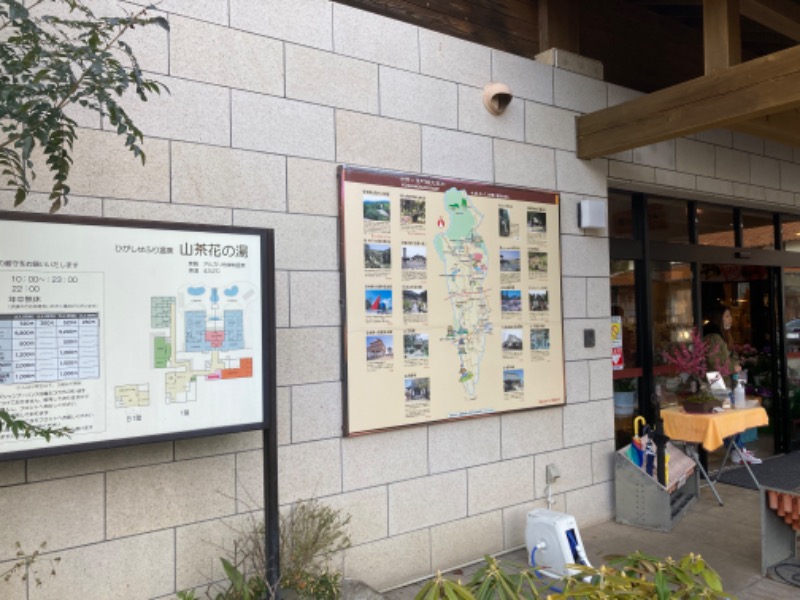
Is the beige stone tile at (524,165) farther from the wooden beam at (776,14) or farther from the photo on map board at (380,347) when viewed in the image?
the wooden beam at (776,14)

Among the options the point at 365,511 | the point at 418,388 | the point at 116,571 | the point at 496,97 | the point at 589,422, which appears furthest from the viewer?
the point at 589,422

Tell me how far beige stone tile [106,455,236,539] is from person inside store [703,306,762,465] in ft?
14.2

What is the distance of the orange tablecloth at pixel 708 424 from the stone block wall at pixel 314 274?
1.95 ft

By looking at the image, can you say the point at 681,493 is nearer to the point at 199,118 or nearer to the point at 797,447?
the point at 797,447

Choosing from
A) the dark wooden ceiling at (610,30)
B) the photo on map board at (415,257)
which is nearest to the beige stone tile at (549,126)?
the dark wooden ceiling at (610,30)

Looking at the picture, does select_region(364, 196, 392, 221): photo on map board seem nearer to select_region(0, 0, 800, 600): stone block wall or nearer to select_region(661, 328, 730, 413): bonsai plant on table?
select_region(0, 0, 800, 600): stone block wall

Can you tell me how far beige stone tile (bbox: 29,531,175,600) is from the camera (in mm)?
2938

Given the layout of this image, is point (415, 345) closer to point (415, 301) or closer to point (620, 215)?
point (415, 301)

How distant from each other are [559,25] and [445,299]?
8.07 feet

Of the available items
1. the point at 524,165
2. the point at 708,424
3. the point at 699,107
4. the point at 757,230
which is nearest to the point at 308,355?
the point at 524,165

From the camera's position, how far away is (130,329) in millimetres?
2854

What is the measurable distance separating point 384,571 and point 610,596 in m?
2.58

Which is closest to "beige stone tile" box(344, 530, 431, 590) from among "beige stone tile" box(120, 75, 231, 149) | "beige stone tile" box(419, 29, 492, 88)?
"beige stone tile" box(120, 75, 231, 149)

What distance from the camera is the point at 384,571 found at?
3.91m
